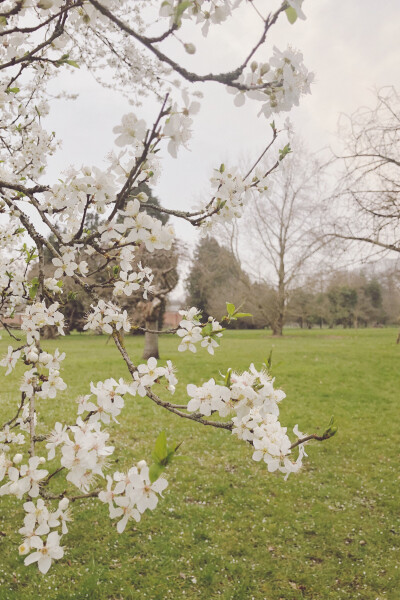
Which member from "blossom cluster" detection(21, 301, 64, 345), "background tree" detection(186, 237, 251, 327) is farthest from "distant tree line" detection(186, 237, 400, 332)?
"blossom cluster" detection(21, 301, 64, 345)

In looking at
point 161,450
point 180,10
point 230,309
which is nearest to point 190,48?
point 180,10

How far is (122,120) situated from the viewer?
4.87ft

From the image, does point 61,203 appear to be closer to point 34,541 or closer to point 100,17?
point 100,17

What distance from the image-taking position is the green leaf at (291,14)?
1.25m

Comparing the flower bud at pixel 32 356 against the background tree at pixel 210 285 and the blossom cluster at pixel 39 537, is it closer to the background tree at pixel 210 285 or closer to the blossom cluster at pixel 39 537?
the blossom cluster at pixel 39 537

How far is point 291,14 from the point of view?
1261mm

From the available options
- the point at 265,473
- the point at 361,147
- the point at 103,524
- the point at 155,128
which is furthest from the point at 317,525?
the point at 361,147

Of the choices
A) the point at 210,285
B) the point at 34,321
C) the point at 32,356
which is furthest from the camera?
the point at 210,285

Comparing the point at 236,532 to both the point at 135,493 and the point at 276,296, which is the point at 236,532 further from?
the point at 276,296

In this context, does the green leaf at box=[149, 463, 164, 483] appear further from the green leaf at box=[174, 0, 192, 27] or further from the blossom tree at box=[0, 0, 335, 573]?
the green leaf at box=[174, 0, 192, 27]

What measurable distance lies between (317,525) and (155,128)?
4.87 meters

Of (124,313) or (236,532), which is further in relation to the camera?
(236,532)

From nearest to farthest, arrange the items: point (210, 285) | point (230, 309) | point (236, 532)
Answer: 1. point (230, 309)
2. point (236, 532)
3. point (210, 285)

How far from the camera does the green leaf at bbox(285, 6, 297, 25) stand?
125 centimetres
